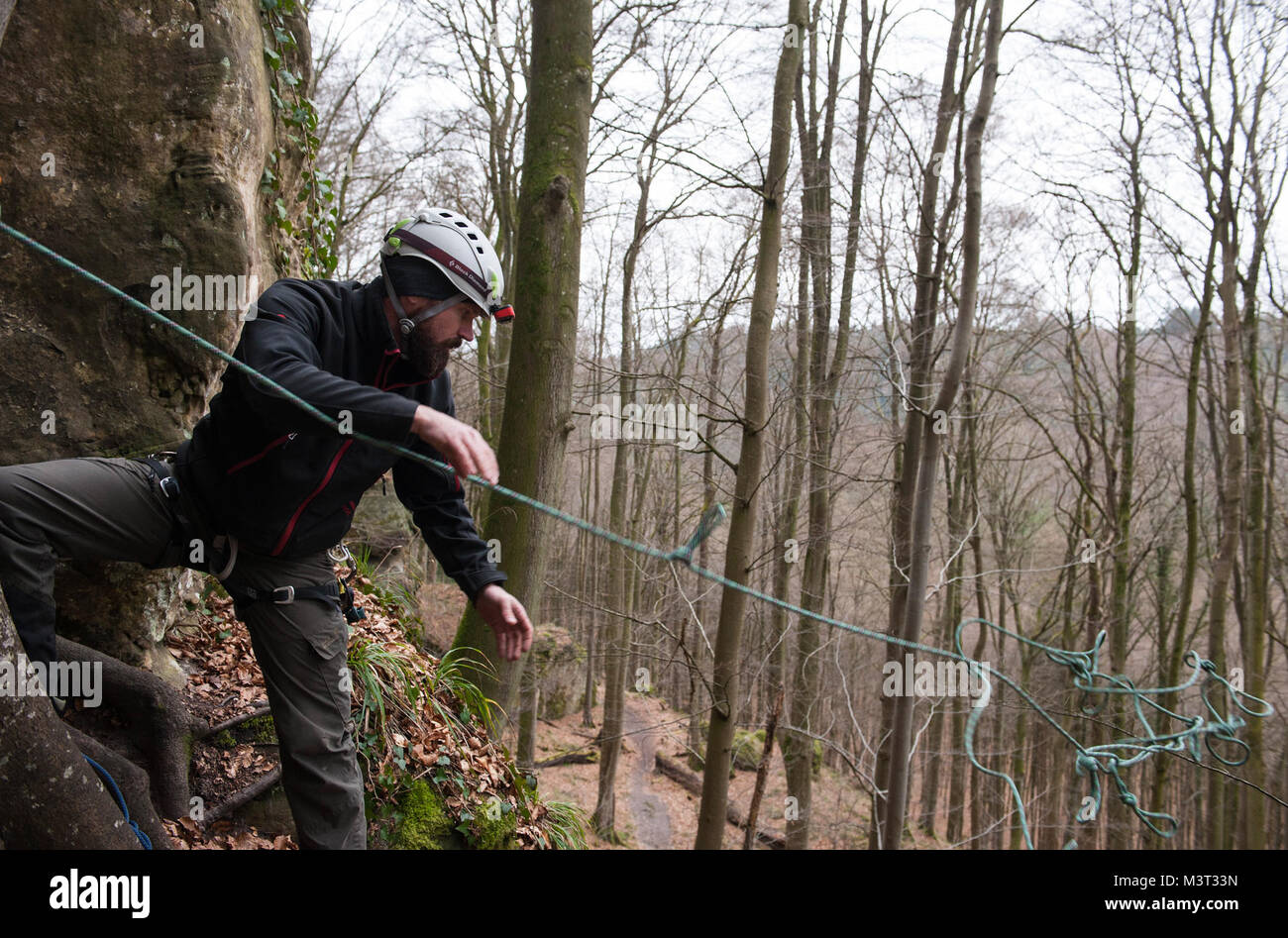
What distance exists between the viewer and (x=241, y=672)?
4.52m

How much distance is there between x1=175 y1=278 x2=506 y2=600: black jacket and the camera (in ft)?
7.73

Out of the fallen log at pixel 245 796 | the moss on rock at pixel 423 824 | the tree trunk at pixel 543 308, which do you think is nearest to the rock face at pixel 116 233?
the fallen log at pixel 245 796

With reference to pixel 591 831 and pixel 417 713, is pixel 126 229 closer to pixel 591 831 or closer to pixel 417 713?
pixel 417 713

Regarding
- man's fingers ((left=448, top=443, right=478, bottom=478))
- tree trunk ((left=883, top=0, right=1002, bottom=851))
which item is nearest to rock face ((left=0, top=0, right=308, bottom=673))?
man's fingers ((left=448, top=443, right=478, bottom=478))

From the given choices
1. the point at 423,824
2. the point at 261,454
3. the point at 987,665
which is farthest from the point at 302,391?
the point at 423,824

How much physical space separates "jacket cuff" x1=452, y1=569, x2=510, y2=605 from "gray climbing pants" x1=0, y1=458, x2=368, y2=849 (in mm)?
489

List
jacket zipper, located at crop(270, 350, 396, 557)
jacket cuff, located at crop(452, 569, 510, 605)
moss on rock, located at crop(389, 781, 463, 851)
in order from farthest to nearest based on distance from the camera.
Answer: moss on rock, located at crop(389, 781, 463, 851), jacket cuff, located at crop(452, 569, 510, 605), jacket zipper, located at crop(270, 350, 396, 557)

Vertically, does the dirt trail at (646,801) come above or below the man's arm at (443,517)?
below

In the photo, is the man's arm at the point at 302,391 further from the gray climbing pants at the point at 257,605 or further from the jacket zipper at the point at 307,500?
the gray climbing pants at the point at 257,605

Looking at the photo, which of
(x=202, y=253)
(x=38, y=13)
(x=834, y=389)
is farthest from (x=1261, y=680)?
(x=38, y=13)

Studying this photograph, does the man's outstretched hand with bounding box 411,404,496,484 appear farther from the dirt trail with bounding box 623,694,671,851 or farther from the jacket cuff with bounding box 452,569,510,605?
the dirt trail with bounding box 623,694,671,851

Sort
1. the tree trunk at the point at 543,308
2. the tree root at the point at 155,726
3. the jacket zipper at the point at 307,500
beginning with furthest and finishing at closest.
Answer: the tree trunk at the point at 543,308
the tree root at the point at 155,726
the jacket zipper at the point at 307,500

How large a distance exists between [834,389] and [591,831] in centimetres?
968

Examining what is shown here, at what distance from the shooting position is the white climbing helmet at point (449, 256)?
111 inches
